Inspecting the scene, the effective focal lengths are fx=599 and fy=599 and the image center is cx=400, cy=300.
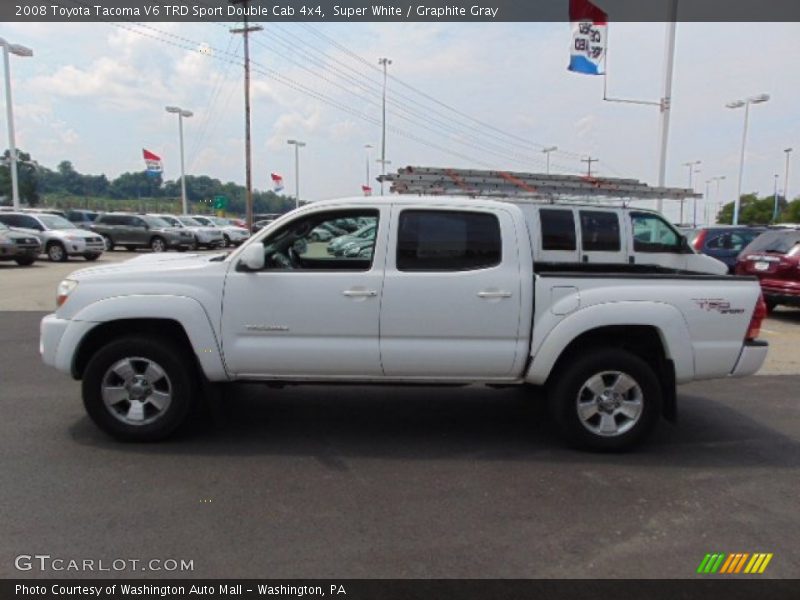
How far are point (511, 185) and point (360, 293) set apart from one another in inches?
281

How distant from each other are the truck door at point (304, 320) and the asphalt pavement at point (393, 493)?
64 cm

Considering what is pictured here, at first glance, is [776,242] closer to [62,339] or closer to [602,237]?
[602,237]

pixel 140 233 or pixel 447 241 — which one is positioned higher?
pixel 447 241

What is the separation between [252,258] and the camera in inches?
169

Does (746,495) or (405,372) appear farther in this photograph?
(405,372)

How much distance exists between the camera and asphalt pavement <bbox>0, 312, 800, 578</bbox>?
3.11 m

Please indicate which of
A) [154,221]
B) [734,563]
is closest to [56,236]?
[154,221]

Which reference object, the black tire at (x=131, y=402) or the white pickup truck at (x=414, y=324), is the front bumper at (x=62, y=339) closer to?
the white pickup truck at (x=414, y=324)

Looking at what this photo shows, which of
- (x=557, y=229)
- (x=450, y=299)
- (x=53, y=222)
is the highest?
(x=557, y=229)

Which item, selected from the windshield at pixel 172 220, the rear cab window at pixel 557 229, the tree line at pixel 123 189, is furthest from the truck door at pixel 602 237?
the tree line at pixel 123 189
